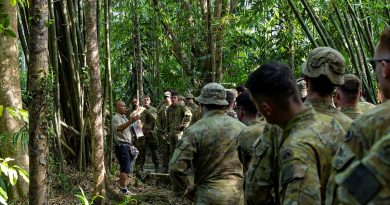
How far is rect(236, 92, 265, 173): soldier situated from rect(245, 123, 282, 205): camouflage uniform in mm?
1224

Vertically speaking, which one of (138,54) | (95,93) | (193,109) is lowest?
(193,109)

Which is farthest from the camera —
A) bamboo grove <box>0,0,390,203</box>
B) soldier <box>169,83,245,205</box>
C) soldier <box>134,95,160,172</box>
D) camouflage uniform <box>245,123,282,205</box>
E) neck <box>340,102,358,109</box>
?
soldier <box>134,95,160,172</box>

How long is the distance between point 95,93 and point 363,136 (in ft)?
19.4

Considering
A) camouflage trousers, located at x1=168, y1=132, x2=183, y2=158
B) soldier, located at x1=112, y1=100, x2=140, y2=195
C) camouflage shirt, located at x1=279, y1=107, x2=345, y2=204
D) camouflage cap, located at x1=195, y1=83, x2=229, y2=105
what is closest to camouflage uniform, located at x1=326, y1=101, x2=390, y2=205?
camouflage shirt, located at x1=279, y1=107, x2=345, y2=204

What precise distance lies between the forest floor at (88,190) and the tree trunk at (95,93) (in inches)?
17.7

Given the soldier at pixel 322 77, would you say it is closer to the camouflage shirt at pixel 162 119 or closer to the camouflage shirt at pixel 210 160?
the camouflage shirt at pixel 210 160

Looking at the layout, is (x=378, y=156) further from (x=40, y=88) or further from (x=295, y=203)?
(x=40, y=88)

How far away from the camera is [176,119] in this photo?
11.2m

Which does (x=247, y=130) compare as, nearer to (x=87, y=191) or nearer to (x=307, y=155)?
(x=307, y=155)

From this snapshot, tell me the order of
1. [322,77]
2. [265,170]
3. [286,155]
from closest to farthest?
[286,155] → [265,170] → [322,77]

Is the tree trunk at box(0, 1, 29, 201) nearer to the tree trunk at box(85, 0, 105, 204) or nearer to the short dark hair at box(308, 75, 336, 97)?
the tree trunk at box(85, 0, 105, 204)

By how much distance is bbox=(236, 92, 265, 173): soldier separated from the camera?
4008 mm

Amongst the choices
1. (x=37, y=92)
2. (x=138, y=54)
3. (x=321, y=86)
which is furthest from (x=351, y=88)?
(x=138, y=54)

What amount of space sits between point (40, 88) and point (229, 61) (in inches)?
406
